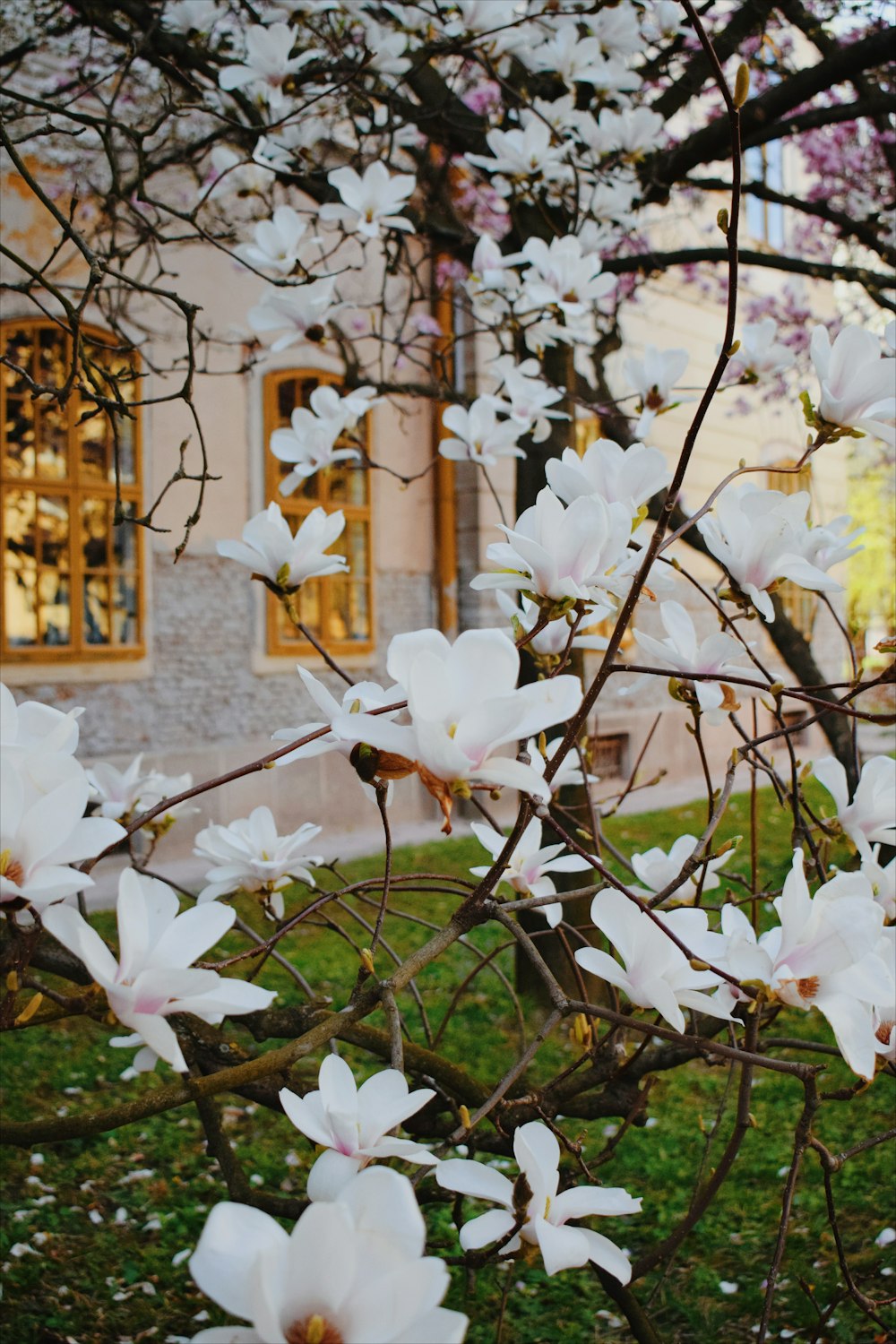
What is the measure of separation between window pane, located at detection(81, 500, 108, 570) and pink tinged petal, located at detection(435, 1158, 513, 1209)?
5.45 metres

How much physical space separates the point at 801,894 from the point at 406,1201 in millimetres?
393

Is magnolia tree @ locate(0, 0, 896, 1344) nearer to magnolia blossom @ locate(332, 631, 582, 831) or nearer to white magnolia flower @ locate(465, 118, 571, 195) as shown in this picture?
magnolia blossom @ locate(332, 631, 582, 831)

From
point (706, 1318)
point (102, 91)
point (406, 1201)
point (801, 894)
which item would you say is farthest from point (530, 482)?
point (102, 91)

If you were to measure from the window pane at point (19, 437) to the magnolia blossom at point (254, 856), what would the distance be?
188 inches

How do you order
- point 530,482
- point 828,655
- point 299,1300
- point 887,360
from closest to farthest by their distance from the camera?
point 299,1300, point 887,360, point 530,482, point 828,655

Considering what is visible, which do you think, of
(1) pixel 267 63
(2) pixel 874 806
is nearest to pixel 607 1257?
(2) pixel 874 806

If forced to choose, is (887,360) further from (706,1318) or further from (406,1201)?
(706,1318)

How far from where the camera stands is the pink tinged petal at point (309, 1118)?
71cm

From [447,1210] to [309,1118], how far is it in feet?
6.46

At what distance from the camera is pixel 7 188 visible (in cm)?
545

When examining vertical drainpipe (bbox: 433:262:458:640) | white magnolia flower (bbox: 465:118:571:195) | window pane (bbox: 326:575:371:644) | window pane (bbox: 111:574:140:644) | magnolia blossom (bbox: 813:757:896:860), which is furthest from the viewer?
vertical drainpipe (bbox: 433:262:458:640)

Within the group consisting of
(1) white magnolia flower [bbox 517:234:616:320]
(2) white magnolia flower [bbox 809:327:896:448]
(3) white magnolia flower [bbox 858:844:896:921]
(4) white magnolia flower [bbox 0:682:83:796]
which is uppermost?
(1) white magnolia flower [bbox 517:234:616:320]

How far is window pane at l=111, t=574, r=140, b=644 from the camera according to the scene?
592cm

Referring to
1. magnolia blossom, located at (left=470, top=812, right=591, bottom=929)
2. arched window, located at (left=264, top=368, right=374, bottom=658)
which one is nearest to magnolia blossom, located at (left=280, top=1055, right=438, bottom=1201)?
magnolia blossom, located at (left=470, top=812, right=591, bottom=929)
